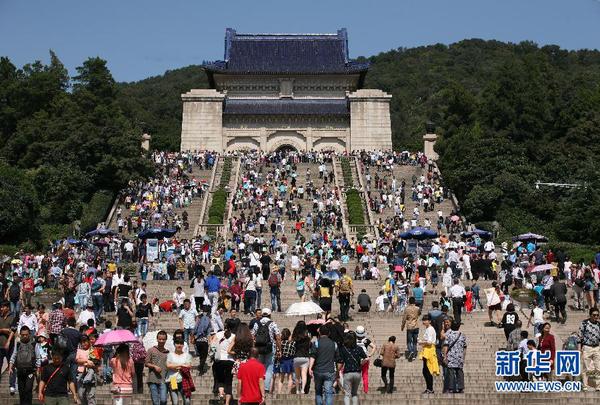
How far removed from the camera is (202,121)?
68188mm

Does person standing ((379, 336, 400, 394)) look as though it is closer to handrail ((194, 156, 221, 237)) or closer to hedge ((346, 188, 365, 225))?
handrail ((194, 156, 221, 237))

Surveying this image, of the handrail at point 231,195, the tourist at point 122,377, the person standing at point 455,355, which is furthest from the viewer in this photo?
the handrail at point 231,195

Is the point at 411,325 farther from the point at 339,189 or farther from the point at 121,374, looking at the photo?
the point at 339,189

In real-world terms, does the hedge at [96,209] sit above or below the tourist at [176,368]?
above

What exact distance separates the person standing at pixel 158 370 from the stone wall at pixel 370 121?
5154 cm

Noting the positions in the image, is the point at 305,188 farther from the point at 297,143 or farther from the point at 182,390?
the point at 182,390

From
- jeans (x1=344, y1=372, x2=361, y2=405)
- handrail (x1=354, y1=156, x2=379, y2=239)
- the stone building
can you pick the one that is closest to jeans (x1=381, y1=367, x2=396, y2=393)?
jeans (x1=344, y1=372, x2=361, y2=405)

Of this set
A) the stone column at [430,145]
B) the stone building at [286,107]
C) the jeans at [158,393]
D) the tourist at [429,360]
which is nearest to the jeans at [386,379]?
the tourist at [429,360]

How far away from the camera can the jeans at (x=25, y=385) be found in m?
17.1

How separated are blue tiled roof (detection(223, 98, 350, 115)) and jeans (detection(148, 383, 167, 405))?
52300 millimetres

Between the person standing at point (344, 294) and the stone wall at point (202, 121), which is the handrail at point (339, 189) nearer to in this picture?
the stone wall at point (202, 121)

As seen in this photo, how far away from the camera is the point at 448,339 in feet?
60.2

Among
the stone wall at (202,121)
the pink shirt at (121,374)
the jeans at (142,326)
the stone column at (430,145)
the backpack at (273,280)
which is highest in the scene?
the stone wall at (202,121)

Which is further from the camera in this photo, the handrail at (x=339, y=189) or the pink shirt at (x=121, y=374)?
the handrail at (x=339, y=189)
